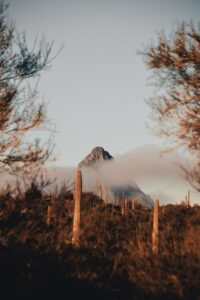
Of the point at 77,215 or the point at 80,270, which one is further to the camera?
the point at 77,215

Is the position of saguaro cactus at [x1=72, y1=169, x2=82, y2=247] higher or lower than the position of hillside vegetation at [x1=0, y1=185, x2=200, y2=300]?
higher

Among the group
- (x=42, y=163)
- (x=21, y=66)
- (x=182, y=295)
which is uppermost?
(x=21, y=66)

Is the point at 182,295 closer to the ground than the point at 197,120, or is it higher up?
closer to the ground

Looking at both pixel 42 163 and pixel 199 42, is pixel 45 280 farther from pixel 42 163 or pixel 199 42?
pixel 199 42

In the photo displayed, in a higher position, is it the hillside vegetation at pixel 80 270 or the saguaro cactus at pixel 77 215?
the saguaro cactus at pixel 77 215

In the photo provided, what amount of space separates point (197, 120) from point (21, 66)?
6236 mm

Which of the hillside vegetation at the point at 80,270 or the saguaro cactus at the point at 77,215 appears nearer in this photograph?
the hillside vegetation at the point at 80,270

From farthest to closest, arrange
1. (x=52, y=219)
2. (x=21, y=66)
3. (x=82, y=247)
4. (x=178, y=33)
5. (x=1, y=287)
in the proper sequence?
1. (x=52, y=219)
2. (x=178, y=33)
3. (x=21, y=66)
4. (x=82, y=247)
5. (x=1, y=287)

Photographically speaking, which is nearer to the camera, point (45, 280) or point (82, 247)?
point (45, 280)

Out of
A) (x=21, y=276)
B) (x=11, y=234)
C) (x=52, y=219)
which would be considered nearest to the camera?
(x=21, y=276)

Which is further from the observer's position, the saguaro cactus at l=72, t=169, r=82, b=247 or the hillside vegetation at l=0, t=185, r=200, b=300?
the saguaro cactus at l=72, t=169, r=82, b=247

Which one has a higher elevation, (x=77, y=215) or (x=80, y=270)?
(x=77, y=215)

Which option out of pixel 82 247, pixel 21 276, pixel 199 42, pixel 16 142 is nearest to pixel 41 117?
pixel 16 142

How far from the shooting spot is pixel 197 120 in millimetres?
10258
